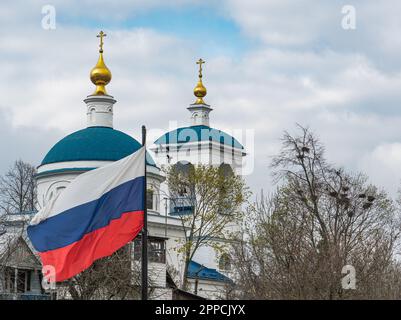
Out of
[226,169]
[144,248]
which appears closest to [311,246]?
→ [144,248]

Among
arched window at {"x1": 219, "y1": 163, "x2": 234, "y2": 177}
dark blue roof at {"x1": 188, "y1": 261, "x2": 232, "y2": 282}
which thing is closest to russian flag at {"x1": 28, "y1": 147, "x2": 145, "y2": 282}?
dark blue roof at {"x1": 188, "y1": 261, "x2": 232, "y2": 282}

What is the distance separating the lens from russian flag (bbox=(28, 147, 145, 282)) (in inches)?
529

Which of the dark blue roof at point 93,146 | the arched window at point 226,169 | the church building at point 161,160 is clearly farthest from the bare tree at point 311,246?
the arched window at point 226,169

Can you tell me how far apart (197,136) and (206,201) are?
8.80 meters

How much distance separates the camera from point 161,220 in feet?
198

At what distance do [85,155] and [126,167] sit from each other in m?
42.1

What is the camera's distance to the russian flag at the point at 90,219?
44.1 ft

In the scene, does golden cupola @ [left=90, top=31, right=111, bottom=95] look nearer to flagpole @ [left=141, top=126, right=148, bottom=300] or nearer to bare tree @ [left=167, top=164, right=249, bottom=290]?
bare tree @ [left=167, top=164, right=249, bottom=290]

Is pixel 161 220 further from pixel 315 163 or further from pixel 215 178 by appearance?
pixel 315 163

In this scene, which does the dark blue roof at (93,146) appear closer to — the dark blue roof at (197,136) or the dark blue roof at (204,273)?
the dark blue roof at (204,273)

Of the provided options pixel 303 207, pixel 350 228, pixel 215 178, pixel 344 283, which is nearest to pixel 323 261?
pixel 344 283

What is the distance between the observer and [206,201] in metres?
60.8

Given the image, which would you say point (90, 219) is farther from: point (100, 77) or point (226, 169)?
point (226, 169)
